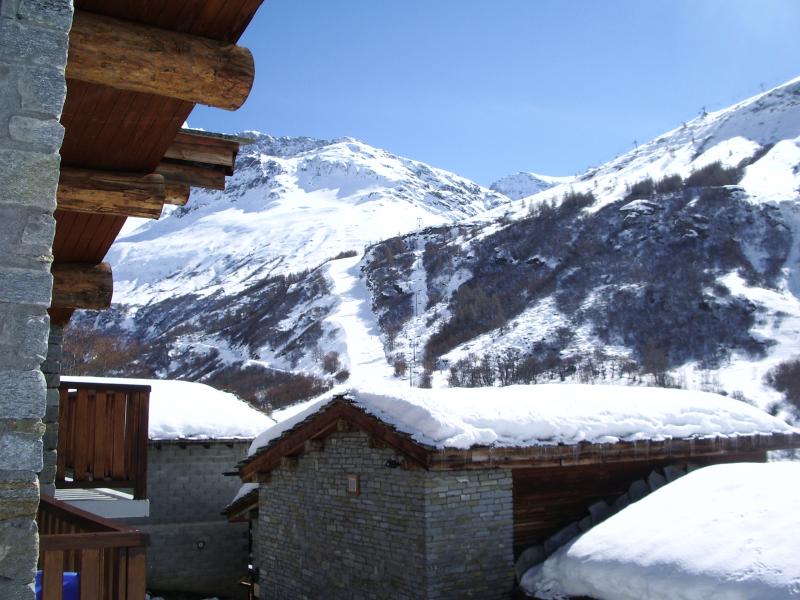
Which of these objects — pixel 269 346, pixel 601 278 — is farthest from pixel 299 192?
pixel 601 278

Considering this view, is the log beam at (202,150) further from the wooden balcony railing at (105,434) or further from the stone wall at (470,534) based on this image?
the stone wall at (470,534)

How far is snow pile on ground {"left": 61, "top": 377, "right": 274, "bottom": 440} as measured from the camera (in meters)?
17.2

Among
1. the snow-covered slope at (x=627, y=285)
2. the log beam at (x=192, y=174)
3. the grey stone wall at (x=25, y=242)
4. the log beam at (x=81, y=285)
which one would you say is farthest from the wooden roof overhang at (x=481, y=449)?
the snow-covered slope at (x=627, y=285)

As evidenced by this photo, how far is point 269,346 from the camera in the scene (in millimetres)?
64875

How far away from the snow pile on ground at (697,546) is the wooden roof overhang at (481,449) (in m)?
0.79

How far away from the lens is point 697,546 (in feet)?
27.9

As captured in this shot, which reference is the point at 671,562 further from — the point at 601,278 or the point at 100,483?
the point at 601,278

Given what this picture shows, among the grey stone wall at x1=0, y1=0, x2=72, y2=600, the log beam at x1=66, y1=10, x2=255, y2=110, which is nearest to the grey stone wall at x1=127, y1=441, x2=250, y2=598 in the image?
the log beam at x1=66, y1=10, x2=255, y2=110

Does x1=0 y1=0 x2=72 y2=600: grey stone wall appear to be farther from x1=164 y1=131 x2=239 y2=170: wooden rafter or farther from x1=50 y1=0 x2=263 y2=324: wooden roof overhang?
x1=164 y1=131 x2=239 y2=170: wooden rafter

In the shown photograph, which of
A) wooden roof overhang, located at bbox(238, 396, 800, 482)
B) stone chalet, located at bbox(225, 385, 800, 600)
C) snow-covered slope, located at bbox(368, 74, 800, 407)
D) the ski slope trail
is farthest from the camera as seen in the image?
the ski slope trail

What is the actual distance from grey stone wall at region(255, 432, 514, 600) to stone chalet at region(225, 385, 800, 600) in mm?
19

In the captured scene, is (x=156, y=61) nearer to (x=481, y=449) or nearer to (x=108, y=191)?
(x=108, y=191)

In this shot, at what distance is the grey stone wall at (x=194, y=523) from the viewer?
16.7 metres

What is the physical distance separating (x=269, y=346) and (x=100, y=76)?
205 feet
